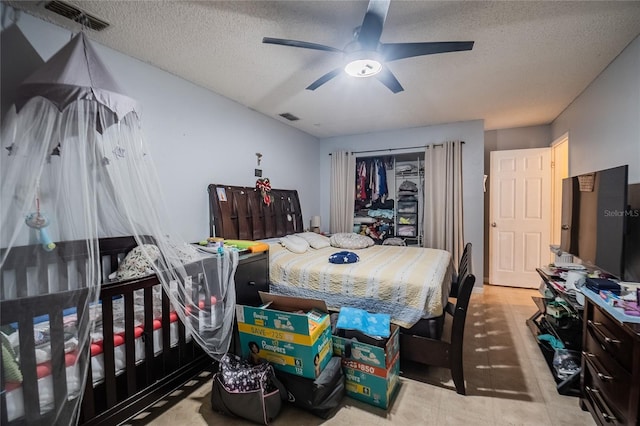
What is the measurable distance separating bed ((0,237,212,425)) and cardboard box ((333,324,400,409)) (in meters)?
1.12

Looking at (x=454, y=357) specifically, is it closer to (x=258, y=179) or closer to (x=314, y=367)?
(x=314, y=367)

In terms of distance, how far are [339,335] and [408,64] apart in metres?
2.23

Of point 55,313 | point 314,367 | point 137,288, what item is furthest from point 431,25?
point 55,313

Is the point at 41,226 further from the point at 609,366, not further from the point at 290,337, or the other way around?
the point at 609,366

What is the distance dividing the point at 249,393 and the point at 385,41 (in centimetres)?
248

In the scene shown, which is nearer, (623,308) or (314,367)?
(623,308)

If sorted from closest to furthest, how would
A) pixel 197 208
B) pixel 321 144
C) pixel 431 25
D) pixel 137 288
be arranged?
pixel 137 288 < pixel 431 25 < pixel 197 208 < pixel 321 144

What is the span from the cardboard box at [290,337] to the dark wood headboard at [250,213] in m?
1.25

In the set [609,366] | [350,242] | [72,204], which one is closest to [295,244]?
[350,242]

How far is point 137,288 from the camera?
1.61 meters

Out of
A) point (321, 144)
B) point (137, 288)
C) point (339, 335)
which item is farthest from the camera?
point (321, 144)

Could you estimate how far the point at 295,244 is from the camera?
332 centimetres

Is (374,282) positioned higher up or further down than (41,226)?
further down

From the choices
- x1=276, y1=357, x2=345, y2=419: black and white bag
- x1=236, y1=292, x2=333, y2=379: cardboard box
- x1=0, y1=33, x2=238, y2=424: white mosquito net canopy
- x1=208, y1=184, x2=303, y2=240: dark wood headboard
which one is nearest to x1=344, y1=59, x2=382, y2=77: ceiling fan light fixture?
x1=0, y1=33, x2=238, y2=424: white mosquito net canopy
